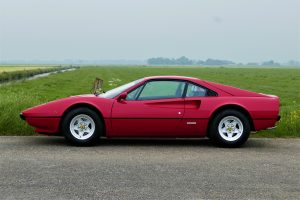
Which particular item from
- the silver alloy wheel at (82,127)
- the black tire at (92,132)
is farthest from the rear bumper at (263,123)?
the silver alloy wheel at (82,127)

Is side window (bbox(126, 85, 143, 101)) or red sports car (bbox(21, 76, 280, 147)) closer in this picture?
red sports car (bbox(21, 76, 280, 147))

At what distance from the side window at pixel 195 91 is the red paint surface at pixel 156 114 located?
3.8 inches

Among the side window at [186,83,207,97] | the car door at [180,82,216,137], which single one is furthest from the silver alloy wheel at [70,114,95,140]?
the side window at [186,83,207,97]

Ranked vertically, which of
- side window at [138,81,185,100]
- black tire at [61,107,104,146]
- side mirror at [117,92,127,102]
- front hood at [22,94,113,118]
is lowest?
black tire at [61,107,104,146]

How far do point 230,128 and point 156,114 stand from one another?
1347 millimetres

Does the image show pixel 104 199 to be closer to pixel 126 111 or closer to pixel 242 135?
pixel 126 111

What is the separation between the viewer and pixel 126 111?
782 centimetres

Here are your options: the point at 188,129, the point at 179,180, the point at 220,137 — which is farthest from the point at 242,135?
the point at 179,180

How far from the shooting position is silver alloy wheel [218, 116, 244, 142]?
792cm

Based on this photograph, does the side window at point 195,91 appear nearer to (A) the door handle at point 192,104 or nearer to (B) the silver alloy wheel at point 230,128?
(A) the door handle at point 192,104

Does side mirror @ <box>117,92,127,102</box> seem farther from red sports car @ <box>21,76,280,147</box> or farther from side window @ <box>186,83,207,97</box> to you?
side window @ <box>186,83,207,97</box>

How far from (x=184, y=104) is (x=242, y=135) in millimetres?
1151

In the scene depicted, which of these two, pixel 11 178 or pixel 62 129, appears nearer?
pixel 11 178

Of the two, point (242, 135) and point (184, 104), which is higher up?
point (184, 104)
